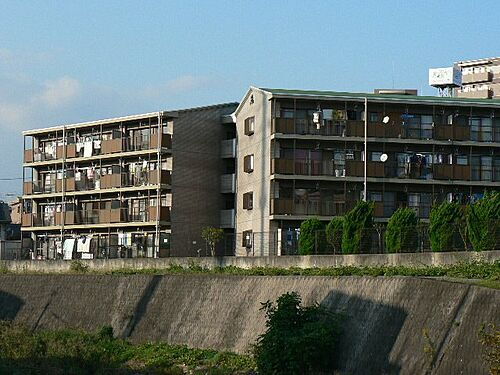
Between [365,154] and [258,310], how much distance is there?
24771 millimetres

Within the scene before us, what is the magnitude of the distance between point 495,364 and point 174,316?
20826mm

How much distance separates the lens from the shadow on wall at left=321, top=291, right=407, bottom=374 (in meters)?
24.6

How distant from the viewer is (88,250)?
63.8 meters

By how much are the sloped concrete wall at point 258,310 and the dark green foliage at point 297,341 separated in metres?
0.51

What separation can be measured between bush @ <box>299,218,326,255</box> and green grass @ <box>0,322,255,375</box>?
29.2ft

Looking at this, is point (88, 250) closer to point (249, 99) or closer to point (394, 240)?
point (249, 99)

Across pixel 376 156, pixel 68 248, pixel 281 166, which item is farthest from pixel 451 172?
pixel 68 248

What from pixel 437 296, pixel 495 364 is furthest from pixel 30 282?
pixel 495 364

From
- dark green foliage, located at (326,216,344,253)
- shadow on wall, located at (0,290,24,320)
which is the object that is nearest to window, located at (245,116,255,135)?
shadow on wall, located at (0,290,24,320)

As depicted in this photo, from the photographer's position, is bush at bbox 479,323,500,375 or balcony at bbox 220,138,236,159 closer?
bush at bbox 479,323,500,375

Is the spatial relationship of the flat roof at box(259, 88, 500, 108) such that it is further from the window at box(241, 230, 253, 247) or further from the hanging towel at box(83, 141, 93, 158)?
the hanging towel at box(83, 141, 93, 158)

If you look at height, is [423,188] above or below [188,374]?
above

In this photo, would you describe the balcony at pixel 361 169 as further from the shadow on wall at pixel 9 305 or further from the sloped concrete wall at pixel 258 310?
the shadow on wall at pixel 9 305

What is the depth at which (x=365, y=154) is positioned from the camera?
56531 millimetres
